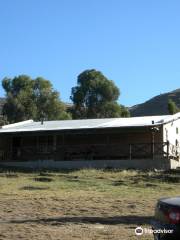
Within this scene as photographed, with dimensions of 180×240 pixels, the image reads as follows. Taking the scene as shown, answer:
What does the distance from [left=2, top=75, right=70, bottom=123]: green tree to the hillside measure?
3424 cm

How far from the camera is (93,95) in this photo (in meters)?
68.2

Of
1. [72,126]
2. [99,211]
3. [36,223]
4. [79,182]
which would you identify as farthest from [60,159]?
[36,223]

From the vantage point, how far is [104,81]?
2689 inches

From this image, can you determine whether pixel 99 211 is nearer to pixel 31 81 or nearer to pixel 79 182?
pixel 79 182

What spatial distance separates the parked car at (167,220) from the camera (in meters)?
8.23

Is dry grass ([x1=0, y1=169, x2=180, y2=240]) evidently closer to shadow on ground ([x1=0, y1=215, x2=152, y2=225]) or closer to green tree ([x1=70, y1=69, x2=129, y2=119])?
shadow on ground ([x1=0, y1=215, x2=152, y2=225])

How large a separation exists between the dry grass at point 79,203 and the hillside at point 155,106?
72101 millimetres

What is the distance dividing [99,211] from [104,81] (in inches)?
2087

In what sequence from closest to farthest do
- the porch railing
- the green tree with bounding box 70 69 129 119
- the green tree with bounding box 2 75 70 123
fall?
the porch railing → the green tree with bounding box 2 75 70 123 → the green tree with bounding box 70 69 129 119

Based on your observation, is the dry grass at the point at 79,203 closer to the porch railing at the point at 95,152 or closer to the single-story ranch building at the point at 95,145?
the single-story ranch building at the point at 95,145

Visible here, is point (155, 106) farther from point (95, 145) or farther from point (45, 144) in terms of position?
point (95, 145)

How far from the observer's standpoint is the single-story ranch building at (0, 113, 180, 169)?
3459 cm

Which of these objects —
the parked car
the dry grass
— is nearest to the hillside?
the dry grass

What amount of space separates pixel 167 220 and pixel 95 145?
28645mm
